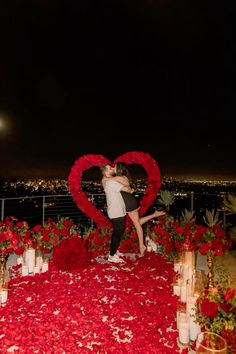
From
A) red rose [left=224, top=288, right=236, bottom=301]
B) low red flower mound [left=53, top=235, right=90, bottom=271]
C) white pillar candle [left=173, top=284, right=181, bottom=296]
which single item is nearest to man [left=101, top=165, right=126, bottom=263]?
low red flower mound [left=53, top=235, right=90, bottom=271]

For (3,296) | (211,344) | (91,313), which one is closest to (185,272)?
(91,313)

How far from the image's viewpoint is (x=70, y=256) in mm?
4555

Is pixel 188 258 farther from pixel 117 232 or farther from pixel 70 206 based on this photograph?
pixel 70 206

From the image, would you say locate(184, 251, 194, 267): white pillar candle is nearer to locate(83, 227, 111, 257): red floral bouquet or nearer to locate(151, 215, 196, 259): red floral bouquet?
locate(151, 215, 196, 259): red floral bouquet

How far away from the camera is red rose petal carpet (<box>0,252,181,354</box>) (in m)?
2.57

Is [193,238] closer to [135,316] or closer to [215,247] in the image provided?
[215,247]

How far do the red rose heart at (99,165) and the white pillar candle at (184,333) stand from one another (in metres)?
3.48

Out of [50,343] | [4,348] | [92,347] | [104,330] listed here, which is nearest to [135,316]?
[104,330]

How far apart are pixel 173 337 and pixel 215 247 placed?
1581 mm

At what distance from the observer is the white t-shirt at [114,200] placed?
511cm

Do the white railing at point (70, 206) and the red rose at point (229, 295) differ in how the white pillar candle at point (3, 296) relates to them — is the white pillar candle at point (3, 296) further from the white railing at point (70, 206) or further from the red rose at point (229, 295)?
the red rose at point (229, 295)

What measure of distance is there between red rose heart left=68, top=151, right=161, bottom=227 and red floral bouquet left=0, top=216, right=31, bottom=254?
1210 millimetres

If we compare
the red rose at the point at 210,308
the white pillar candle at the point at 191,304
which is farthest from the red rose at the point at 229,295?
the white pillar candle at the point at 191,304

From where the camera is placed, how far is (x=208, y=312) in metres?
2.03
